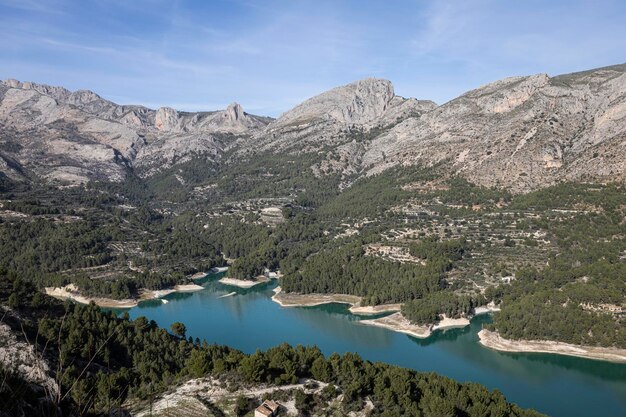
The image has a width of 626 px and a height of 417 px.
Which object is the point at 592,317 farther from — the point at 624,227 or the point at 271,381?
the point at 271,381

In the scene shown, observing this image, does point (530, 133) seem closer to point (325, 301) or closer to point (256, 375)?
point (325, 301)

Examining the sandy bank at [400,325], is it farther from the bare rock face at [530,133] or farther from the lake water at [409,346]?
the bare rock face at [530,133]

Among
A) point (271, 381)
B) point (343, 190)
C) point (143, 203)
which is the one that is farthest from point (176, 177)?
point (271, 381)

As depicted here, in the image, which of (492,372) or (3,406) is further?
(492,372)

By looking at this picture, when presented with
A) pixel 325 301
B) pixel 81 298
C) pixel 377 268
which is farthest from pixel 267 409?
pixel 81 298

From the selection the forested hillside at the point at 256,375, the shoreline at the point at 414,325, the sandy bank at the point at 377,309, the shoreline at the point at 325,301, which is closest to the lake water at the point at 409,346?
the shoreline at the point at 414,325

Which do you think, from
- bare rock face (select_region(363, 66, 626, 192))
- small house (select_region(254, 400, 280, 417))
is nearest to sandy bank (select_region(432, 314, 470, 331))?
bare rock face (select_region(363, 66, 626, 192))
